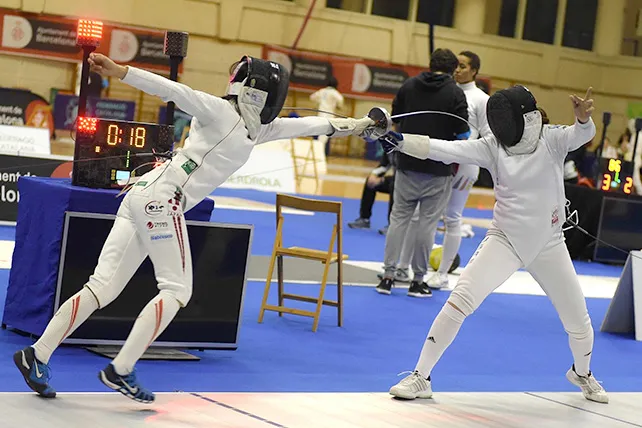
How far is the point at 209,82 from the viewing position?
24031 mm

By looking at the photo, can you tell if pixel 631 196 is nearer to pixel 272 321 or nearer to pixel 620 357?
pixel 620 357

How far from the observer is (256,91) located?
4.58m

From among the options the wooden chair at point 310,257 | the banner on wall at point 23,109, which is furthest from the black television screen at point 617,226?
the banner on wall at point 23,109

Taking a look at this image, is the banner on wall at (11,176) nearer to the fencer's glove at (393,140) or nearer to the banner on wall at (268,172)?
the fencer's glove at (393,140)

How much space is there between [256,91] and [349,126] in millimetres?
570

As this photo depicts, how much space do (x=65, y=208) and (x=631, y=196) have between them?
8290mm

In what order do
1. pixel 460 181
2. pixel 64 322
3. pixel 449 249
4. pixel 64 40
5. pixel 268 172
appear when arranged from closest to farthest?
pixel 64 322, pixel 460 181, pixel 449 249, pixel 268 172, pixel 64 40

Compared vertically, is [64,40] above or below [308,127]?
above

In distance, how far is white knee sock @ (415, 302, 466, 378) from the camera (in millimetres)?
4969

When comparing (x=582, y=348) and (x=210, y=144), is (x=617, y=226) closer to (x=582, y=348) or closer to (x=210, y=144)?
(x=582, y=348)

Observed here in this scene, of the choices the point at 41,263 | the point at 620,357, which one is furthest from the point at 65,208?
the point at 620,357

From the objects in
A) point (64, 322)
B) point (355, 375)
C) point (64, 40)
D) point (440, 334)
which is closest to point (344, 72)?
point (64, 40)

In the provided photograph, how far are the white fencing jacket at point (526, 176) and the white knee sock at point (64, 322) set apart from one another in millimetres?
1678

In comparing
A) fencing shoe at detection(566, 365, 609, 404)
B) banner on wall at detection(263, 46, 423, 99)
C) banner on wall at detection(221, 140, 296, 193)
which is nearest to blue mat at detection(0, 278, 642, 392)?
fencing shoe at detection(566, 365, 609, 404)
